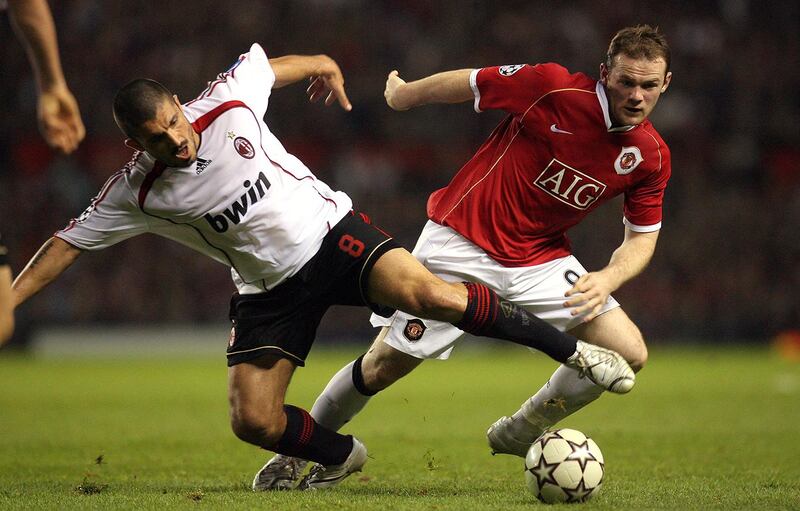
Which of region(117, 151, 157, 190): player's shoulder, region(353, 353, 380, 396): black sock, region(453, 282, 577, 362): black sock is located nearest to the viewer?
region(117, 151, 157, 190): player's shoulder

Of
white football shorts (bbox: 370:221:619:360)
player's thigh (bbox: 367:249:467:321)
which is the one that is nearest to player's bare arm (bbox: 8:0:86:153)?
player's thigh (bbox: 367:249:467:321)

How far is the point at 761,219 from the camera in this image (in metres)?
21.3

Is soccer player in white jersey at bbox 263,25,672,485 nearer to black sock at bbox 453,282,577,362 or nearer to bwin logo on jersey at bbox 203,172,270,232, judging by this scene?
black sock at bbox 453,282,577,362

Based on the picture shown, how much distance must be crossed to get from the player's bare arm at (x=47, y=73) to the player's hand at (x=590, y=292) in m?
2.63

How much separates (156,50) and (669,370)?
1256 centimetres

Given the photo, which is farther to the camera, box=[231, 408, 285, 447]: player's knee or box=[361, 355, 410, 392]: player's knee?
box=[361, 355, 410, 392]: player's knee

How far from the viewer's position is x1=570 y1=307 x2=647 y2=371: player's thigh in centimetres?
566

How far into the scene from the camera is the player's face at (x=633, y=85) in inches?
213

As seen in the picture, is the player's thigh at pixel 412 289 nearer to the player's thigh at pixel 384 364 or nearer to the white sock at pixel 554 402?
the player's thigh at pixel 384 364

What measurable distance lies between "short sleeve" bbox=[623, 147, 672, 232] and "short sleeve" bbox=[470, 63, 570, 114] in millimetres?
743

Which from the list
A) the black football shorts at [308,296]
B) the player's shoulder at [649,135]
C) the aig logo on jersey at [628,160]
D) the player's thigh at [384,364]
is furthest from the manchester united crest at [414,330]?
the player's shoulder at [649,135]

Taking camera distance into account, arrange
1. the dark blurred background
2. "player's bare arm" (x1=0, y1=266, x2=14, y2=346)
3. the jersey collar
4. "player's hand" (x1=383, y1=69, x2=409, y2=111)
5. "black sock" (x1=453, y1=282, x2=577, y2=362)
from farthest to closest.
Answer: the dark blurred background < "player's hand" (x1=383, y1=69, x2=409, y2=111) < the jersey collar < "black sock" (x1=453, y1=282, x2=577, y2=362) < "player's bare arm" (x1=0, y1=266, x2=14, y2=346)

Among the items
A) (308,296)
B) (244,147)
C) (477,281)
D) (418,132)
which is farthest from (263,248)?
(418,132)

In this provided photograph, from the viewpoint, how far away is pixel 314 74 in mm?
6098
